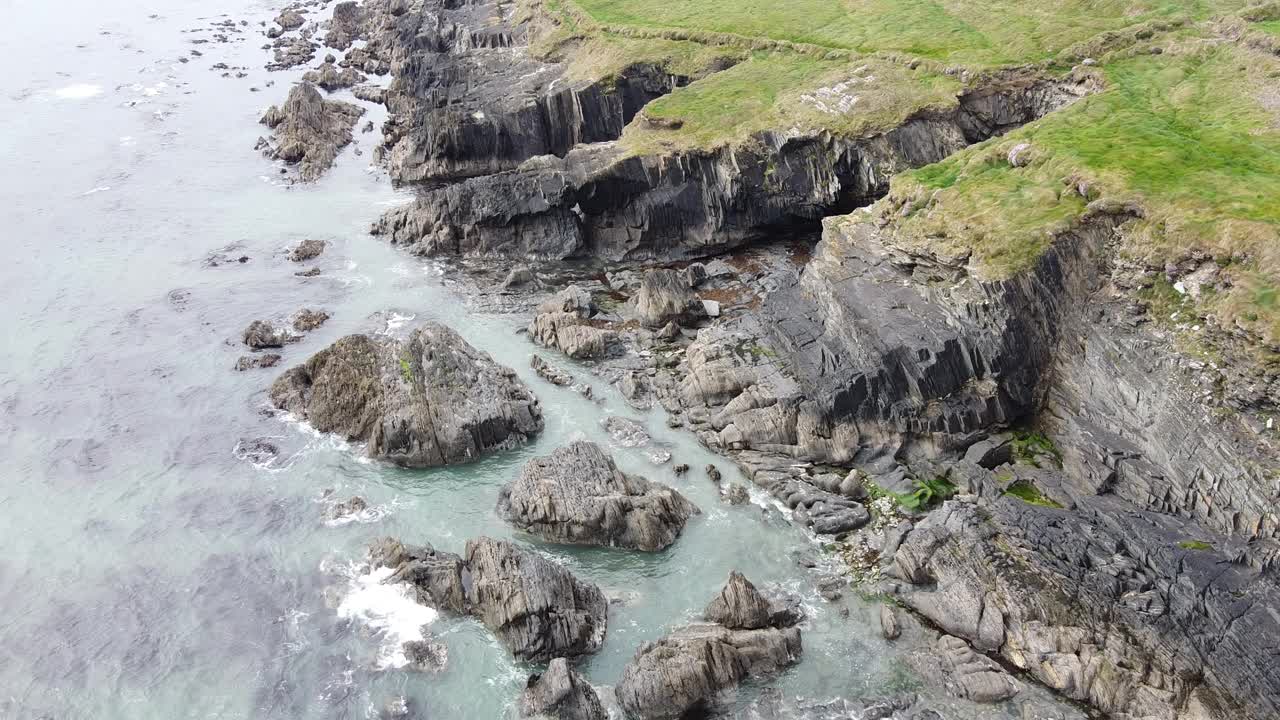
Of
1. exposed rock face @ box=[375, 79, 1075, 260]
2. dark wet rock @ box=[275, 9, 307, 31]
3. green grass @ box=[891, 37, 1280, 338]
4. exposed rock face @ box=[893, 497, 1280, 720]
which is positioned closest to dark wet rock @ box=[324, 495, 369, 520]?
exposed rock face @ box=[893, 497, 1280, 720]

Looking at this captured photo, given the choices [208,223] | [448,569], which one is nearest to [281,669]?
[448,569]

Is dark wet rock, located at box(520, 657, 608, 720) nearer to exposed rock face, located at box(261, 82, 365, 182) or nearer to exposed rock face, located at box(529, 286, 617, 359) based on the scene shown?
exposed rock face, located at box(529, 286, 617, 359)

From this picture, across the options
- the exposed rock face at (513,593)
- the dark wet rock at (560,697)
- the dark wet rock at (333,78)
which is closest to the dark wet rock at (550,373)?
the exposed rock face at (513,593)

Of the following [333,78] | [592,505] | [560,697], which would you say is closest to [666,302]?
[592,505]

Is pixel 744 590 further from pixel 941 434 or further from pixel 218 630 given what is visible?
pixel 218 630

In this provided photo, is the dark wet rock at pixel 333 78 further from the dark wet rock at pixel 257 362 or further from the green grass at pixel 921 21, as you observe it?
the dark wet rock at pixel 257 362
